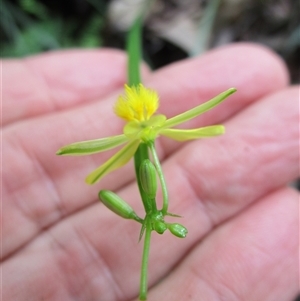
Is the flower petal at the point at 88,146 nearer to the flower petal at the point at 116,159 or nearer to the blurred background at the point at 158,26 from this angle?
the flower petal at the point at 116,159

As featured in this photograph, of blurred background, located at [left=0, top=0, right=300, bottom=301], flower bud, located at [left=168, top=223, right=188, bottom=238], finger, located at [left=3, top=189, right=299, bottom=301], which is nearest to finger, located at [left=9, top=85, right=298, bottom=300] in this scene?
finger, located at [left=3, top=189, right=299, bottom=301]

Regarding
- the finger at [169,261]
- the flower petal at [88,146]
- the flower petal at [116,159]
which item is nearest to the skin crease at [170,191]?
the finger at [169,261]

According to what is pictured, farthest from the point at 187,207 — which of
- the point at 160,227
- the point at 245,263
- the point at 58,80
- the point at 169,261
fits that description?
the point at 58,80

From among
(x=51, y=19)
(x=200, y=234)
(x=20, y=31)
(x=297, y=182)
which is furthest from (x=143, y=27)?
(x=200, y=234)

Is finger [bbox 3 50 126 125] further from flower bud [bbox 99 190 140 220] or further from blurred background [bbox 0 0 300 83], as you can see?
flower bud [bbox 99 190 140 220]

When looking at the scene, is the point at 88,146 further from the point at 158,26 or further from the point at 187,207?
the point at 158,26

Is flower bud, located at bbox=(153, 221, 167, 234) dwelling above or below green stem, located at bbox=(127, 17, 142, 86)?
below
